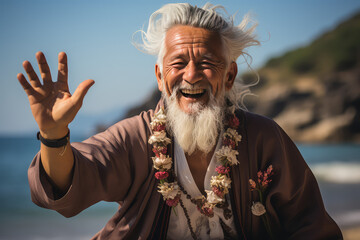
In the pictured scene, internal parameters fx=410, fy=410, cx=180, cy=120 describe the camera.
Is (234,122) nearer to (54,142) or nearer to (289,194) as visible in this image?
(289,194)

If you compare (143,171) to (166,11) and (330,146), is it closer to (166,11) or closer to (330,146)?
(166,11)

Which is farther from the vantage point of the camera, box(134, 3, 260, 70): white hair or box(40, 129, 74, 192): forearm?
box(134, 3, 260, 70): white hair

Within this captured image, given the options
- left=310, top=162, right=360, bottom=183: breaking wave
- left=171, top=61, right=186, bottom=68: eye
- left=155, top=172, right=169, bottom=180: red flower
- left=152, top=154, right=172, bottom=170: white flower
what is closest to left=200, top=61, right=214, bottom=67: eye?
left=171, top=61, right=186, bottom=68: eye

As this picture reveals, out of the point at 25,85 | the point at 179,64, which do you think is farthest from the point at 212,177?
the point at 25,85

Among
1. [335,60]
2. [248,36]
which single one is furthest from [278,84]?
[248,36]

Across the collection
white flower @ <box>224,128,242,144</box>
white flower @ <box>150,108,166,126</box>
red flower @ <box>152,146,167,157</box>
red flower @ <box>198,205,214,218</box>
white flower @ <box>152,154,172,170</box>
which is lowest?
red flower @ <box>198,205,214,218</box>

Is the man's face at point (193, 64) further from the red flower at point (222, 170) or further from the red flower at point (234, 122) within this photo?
the red flower at point (222, 170)

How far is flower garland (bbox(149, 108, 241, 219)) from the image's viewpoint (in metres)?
2.73

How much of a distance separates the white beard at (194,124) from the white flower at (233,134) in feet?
0.28

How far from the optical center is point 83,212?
11.0 meters

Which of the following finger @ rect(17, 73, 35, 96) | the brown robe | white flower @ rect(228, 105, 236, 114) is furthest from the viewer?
white flower @ rect(228, 105, 236, 114)

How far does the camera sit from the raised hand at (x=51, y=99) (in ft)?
7.36

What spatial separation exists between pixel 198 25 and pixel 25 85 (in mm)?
1261

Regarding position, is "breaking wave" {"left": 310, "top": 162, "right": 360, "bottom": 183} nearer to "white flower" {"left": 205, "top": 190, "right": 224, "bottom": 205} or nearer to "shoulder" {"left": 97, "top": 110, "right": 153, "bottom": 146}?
"white flower" {"left": 205, "top": 190, "right": 224, "bottom": 205}
